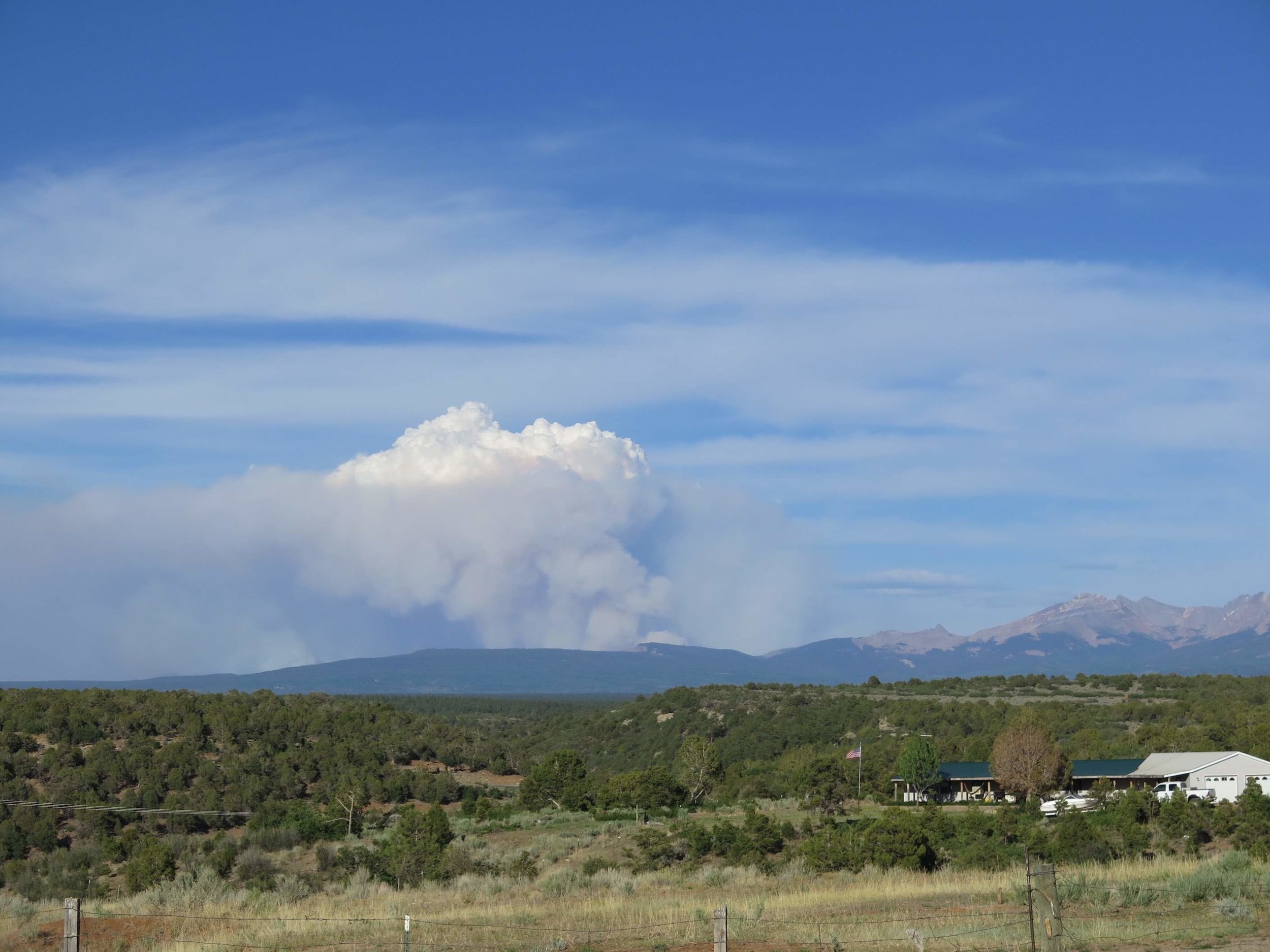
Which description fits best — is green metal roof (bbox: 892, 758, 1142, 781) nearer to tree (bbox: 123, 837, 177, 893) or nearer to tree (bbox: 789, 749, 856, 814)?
tree (bbox: 789, 749, 856, 814)

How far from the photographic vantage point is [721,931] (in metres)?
15.7

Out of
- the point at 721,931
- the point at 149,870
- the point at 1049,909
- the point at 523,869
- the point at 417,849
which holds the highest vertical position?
the point at 1049,909

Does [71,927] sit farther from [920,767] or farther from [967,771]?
[967,771]

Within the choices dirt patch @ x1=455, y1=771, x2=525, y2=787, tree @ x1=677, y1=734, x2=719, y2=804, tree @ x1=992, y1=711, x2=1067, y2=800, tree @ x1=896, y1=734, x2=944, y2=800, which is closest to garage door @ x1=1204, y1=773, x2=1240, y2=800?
tree @ x1=992, y1=711, x2=1067, y2=800

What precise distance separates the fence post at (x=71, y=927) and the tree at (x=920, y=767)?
139ft

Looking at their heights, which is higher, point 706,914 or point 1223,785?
point 706,914

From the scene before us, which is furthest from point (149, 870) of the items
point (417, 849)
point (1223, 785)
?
point (1223, 785)

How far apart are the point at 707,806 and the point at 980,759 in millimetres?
20819

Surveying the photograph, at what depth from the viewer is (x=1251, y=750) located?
56.0 metres

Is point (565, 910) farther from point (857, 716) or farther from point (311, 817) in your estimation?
point (857, 716)

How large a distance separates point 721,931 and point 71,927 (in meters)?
8.79

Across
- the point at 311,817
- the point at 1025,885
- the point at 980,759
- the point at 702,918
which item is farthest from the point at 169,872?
the point at 980,759

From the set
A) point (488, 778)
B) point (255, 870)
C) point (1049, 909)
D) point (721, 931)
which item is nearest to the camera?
point (1049, 909)

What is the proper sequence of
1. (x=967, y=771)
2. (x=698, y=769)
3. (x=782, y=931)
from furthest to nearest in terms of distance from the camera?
(x=967, y=771) < (x=698, y=769) < (x=782, y=931)
